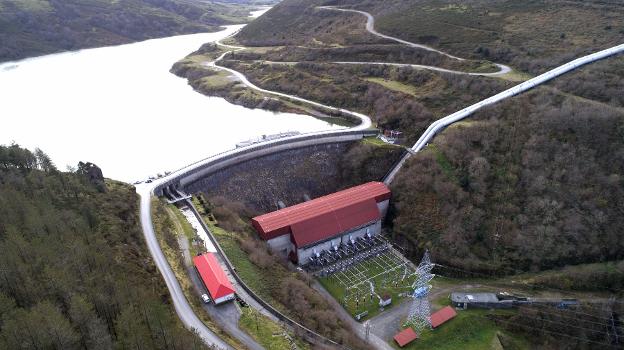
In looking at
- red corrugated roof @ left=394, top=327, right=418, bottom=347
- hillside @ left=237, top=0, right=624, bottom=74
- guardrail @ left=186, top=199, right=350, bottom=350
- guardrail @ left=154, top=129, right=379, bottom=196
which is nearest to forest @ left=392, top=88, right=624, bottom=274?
red corrugated roof @ left=394, top=327, right=418, bottom=347

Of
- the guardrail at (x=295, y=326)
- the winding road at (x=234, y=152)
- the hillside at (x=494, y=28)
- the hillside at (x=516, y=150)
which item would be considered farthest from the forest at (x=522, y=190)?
the hillside at (x=494, y=28)

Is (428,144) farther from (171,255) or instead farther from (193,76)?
(193,76)

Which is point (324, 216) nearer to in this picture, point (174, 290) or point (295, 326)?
point (295, 326)

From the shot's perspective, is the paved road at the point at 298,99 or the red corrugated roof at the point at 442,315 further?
the paved road at the point at 298,99

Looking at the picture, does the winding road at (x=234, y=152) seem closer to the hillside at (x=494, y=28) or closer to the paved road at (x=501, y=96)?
the paved road at (x=501, y=96)

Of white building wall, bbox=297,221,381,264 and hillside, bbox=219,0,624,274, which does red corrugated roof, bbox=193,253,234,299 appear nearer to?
white building wall, bbox=297,221,381,264

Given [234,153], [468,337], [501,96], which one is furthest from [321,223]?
[501,96]

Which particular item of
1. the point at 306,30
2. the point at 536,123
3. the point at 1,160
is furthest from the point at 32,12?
the point at 536,123
